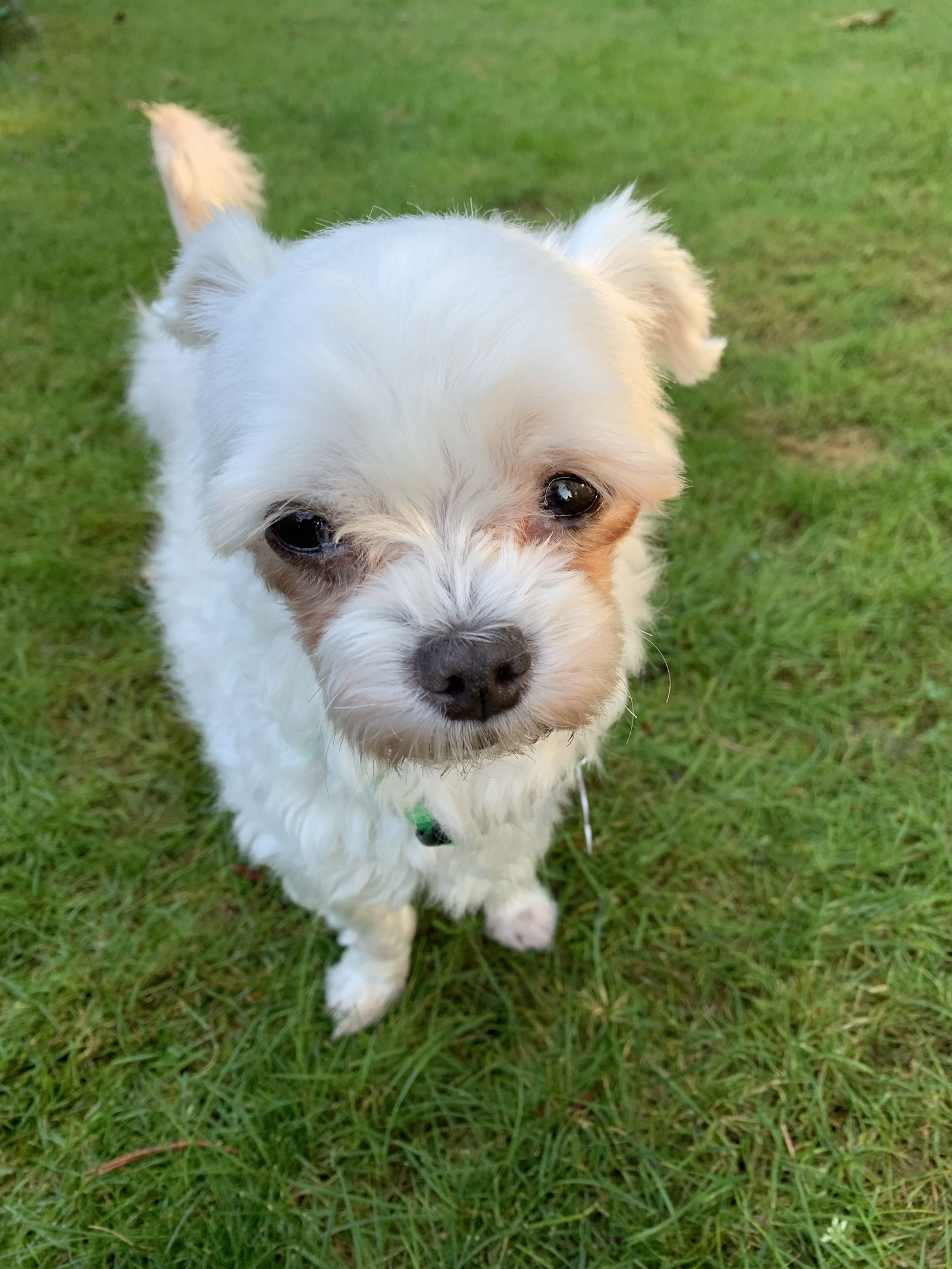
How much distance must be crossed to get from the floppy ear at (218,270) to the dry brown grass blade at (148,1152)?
2132mm

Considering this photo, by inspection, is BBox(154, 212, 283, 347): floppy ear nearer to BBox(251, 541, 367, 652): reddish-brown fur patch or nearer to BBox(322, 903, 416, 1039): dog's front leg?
BBox(251, 541, 367, 652): reddish-brown fur patch

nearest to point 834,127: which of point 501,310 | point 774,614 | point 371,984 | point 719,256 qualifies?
point 719,256

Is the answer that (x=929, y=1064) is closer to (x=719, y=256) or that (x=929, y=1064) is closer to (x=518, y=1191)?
(x=518, y=1191)

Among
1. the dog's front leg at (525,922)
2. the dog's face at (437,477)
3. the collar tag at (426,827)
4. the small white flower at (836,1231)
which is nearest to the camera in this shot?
the dog's face at (437,477)

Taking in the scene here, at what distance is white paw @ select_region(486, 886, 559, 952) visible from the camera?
2510mm

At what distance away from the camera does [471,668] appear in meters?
1.29

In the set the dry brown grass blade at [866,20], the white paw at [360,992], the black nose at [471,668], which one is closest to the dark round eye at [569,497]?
the black nose at [471,668]

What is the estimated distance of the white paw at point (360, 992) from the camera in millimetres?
2371

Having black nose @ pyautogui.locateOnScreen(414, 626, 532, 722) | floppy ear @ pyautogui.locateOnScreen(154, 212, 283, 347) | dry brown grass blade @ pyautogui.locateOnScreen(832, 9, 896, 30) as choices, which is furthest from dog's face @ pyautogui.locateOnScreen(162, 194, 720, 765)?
dry brown grass blade @ pyautogui.locateOnScreen(832, 9, 896, 30)

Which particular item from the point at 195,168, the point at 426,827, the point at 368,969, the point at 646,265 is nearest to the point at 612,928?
the point at 368,969

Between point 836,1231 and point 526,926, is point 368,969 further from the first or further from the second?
point 836,1231

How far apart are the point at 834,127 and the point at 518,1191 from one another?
26.0 feet

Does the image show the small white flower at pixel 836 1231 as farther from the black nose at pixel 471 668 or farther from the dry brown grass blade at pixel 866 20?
the dry brown grass blade at pixel 866 20

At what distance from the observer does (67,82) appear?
8305mm
